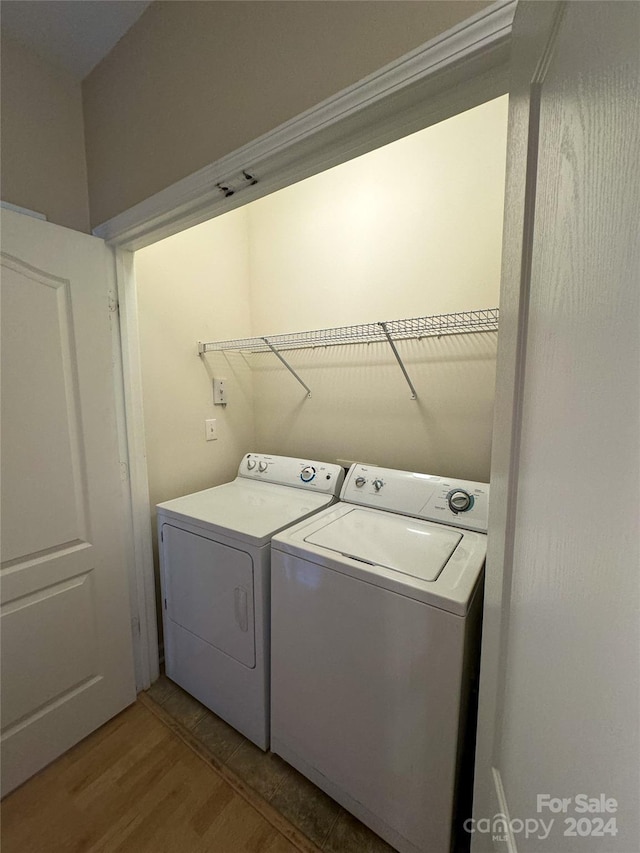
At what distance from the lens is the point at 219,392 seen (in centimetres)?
215

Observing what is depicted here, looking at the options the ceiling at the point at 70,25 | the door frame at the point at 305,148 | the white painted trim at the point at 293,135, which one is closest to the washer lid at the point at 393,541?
the door frame at the point at 305,148

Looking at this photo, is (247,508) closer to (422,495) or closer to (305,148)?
(422,495)

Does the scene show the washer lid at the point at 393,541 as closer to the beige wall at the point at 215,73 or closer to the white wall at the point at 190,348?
the white wall at the point at 190,348

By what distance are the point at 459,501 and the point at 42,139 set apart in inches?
88.9

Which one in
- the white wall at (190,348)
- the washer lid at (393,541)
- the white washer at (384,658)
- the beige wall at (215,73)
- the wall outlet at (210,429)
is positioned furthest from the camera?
the wall outlet at (210,429)

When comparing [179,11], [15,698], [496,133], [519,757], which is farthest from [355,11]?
[15,698]

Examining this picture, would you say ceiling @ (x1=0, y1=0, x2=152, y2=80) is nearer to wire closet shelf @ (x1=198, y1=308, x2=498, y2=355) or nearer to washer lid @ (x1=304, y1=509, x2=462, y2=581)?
wire closet shelf @ (x1=198, y1=308, x2=498, y2=355)

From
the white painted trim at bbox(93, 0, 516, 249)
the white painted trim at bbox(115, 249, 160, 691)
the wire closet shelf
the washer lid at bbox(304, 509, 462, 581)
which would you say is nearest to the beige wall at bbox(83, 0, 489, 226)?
the white painted trim at bbox(93, 0, 516, 249)

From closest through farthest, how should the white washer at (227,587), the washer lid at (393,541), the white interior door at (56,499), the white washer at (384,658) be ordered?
the white washer at (384,658) → the washer lid at (393,541) → the white interior door at (56,499) → the white washer at (227,587)

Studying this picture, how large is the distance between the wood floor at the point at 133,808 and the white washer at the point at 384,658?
0.81ft

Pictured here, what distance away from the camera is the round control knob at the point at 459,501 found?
137cm

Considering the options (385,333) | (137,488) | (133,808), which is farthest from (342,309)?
(133,808)

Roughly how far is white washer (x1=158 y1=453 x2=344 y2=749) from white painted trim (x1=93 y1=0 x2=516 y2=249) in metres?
1.24

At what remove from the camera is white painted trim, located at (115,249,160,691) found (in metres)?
1.56
